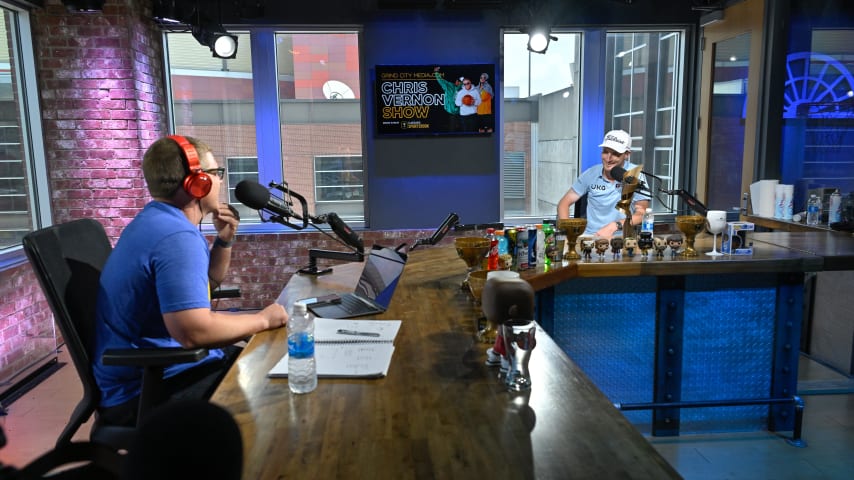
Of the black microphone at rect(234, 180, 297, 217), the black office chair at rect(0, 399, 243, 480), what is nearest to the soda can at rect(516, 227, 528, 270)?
the black microphone at rect(234, 180, 297, 217)

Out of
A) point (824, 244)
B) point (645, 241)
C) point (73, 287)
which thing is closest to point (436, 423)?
point (73, 287)

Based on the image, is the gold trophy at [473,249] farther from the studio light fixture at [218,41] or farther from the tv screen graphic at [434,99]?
the studio light fixture at [218,41]

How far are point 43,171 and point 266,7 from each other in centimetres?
222

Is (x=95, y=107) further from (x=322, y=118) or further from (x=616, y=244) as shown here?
(x=616, y=244)

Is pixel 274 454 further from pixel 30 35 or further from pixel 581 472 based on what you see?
pixel 30 35

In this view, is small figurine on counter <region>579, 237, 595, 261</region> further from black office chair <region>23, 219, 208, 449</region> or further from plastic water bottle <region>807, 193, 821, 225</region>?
plastic water bottle <region>807, 193, 821, 225</region>

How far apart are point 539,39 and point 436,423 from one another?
14.3 ft

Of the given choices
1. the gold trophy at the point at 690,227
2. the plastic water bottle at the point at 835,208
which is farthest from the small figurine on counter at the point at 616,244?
the plastic water bottle at the point at 835,208

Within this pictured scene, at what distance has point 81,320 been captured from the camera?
177 centimetres

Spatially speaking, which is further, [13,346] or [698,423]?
[13,346]

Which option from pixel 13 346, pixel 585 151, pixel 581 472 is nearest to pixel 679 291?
pixel 581 472

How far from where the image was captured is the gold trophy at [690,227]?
2.68 metres

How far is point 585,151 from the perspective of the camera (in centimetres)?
545

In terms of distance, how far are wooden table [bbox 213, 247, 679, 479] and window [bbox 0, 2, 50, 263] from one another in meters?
3.61
